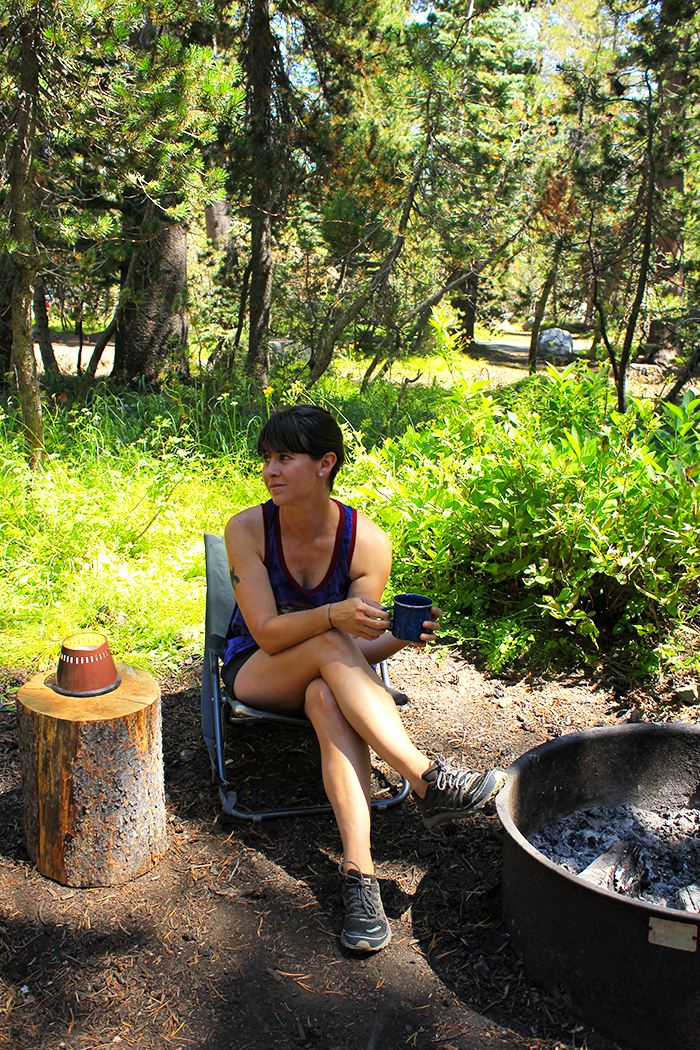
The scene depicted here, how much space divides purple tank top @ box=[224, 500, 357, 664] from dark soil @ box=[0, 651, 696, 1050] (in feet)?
2.46

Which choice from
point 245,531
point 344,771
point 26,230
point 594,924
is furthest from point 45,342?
point 594,924

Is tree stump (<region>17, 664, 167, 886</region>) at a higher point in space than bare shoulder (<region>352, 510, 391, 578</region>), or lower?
lower

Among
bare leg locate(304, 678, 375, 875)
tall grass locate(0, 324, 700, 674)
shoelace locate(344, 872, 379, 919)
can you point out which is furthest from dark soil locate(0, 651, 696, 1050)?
tall grass locate(0, 324, 700, 674)

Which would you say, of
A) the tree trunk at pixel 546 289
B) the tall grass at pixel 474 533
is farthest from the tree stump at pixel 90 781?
the tree trunk at pixel 546 289

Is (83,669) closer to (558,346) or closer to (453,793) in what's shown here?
(453,793)

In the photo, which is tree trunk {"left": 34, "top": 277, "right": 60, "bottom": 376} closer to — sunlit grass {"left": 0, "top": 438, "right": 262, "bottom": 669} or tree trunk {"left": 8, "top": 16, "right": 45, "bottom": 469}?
tree trunk {"left": 8, "top": 16, "right": 45, "bottom": 469}

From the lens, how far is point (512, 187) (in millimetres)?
8320

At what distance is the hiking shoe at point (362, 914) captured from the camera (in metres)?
2.17

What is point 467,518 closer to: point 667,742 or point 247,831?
point 667,742

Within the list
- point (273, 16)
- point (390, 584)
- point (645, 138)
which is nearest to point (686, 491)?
point (390, 584)

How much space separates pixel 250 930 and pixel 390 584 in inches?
89.7

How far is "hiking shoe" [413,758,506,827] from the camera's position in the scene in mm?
2336

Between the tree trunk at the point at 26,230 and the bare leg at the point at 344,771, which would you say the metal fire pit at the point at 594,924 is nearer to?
the bare leg at the point at 344,771

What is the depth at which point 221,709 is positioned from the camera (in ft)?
9.61
